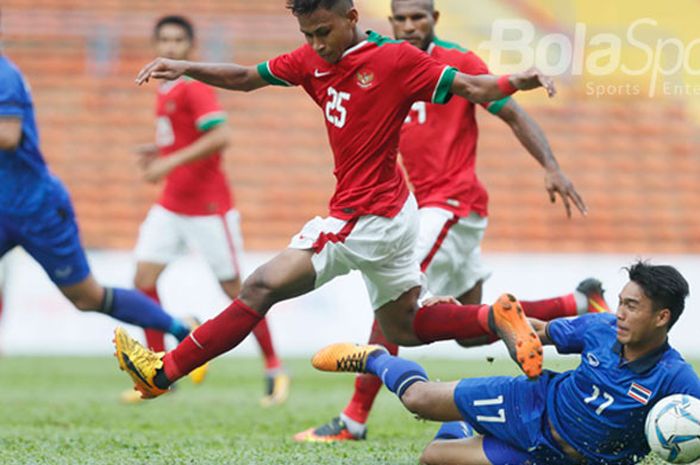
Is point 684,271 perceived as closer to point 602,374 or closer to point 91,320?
point 91,320

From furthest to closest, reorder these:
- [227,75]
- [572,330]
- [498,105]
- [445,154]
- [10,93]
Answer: [445,154]
[10,93]
[498,105]
[227,75]
[572,330]

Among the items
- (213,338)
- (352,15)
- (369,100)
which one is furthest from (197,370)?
(352,15)

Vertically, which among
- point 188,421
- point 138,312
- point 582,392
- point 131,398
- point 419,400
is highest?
point 582,392

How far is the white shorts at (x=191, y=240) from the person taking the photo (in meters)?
8.87

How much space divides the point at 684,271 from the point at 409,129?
22.9ft

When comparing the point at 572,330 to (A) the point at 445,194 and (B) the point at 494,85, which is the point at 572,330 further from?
(A) the point at 445,194

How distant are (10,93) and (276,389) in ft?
10.6

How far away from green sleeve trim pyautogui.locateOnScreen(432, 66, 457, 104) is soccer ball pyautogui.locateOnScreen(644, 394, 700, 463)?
159cm

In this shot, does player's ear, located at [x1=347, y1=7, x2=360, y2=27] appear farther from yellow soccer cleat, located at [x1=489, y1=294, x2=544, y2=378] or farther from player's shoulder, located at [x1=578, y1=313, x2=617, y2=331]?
player's shoulder, located at [x1=578, y1=313, x2=617, y2=331]

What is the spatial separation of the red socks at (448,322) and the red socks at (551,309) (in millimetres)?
1006

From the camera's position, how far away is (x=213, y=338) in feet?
17.2

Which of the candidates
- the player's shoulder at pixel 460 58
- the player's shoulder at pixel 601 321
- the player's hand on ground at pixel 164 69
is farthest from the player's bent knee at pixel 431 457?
the player's shoulder at pixel 460 58

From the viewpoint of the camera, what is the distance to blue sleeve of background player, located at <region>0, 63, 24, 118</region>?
636 centimetres

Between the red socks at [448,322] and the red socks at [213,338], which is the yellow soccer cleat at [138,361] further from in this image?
the red socks at [448,322]
